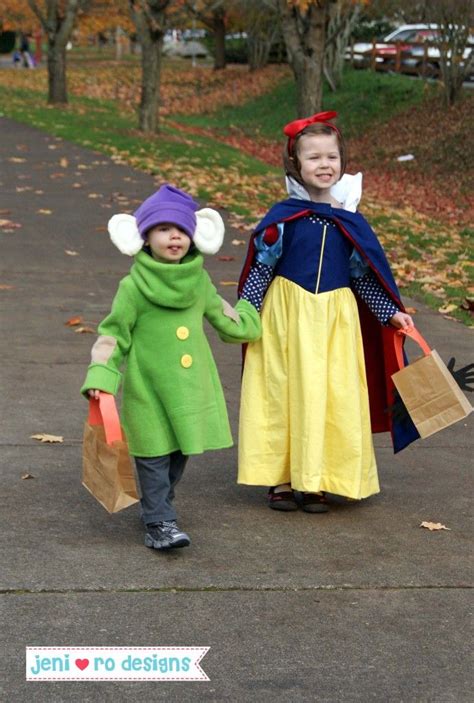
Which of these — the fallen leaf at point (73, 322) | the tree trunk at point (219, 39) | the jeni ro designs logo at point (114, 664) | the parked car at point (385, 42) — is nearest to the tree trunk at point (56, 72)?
the parked car at point (385, 42)

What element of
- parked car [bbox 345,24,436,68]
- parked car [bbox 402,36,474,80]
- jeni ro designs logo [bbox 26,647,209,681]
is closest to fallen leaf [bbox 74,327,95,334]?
jeni ro designs logo [bbox 26,647,209,681]

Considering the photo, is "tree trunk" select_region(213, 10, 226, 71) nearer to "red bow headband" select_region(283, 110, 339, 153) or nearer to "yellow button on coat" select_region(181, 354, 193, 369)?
"red bow headband" select_region(283, 110, 339, 153)

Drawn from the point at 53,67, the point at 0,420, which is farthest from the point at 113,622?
the point at 53,67

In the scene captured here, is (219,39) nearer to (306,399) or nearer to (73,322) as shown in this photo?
(73,322)

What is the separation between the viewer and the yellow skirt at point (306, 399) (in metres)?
5.12

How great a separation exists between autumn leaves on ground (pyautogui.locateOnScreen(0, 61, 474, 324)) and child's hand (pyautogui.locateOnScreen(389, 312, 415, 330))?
4.31 metres

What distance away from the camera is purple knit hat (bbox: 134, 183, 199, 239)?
4609 mm

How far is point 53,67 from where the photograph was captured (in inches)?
1113

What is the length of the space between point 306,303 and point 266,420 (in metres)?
0.49

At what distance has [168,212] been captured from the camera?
15.1 feet

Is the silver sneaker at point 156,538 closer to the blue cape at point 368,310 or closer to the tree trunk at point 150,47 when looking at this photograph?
the blue cape at point 368,310

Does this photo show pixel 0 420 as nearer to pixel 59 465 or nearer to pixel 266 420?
pixel 59 465

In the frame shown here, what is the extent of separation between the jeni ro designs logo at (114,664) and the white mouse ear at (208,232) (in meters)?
1.52

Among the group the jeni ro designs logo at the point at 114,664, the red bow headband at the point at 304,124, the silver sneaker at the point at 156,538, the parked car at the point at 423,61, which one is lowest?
the parked car at the point at 423,61
